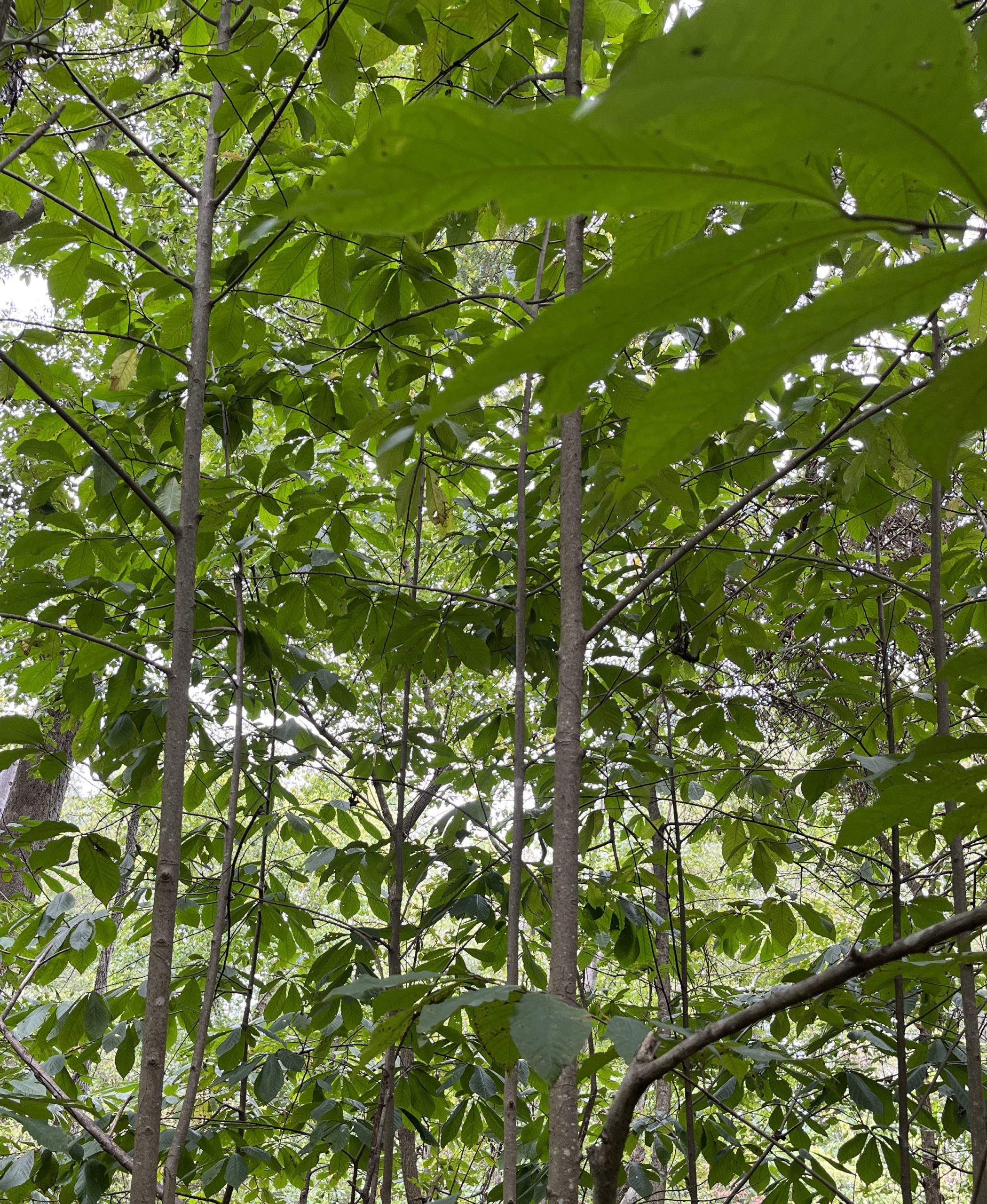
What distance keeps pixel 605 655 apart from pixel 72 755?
1.09 meters

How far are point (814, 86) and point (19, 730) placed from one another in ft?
3.65

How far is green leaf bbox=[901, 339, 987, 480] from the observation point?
346mm

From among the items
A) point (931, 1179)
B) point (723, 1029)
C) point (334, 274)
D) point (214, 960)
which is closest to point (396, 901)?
point (214, 960)

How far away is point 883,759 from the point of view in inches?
36.1

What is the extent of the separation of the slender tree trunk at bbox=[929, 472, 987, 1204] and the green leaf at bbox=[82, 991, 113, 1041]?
1.54 metres

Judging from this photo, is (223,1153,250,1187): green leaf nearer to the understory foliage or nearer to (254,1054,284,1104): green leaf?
the understory foliage

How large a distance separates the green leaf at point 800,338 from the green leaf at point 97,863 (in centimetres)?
120

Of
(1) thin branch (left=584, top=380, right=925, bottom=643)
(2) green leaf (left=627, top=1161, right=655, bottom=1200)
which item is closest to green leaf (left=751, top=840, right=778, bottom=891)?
(2) green leaf (left=627, top=1161, right=655, bottom=1200)

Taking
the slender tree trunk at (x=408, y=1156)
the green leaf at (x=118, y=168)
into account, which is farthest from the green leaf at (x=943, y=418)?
the slender tree trunk at (x=408, y=1156)

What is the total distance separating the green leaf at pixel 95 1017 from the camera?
174cm

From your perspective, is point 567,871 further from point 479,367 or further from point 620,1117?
point 479,367

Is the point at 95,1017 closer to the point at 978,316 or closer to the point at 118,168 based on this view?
the point at 118,168

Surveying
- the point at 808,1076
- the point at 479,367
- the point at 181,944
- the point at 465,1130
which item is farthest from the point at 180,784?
the point at 181,944

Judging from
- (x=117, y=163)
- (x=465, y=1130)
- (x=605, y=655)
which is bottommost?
(x=465, y=1130)
